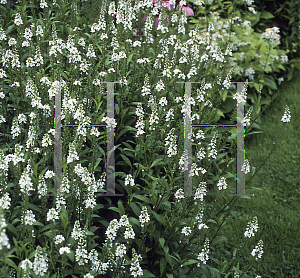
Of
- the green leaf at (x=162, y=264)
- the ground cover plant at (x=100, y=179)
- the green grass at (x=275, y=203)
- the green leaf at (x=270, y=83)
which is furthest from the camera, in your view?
the green leaf at (x=270, y=83)

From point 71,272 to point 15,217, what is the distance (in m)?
0.65

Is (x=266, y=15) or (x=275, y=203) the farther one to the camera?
(x=266, y=15)

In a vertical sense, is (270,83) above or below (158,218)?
above

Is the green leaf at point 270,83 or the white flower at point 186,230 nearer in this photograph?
the white flower at point 186,230

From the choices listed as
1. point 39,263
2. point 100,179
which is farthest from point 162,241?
point 39,263

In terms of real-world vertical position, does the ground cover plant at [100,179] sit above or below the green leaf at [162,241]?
above

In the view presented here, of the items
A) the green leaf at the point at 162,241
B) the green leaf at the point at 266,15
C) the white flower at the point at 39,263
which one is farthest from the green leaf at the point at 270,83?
the white flower at the point at 39,263

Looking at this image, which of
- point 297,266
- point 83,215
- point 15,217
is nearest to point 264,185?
point 297,266

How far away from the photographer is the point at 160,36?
4711 mm

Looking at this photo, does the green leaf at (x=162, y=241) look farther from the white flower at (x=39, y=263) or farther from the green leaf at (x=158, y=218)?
the white flower at (x=39, y=263)

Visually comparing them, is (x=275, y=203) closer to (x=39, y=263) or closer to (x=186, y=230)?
(x=186, y=230)

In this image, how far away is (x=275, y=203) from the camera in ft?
16.5

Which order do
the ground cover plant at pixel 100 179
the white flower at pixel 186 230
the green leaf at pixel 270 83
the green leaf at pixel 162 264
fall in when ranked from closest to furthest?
the ground cover plant at pixel 100 179, the white flower at pixel 186 230, the green leaf at pixel 162 264, the green leaf at pixel 270 83

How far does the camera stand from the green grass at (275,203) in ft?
14.1
